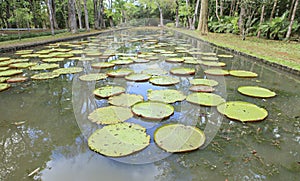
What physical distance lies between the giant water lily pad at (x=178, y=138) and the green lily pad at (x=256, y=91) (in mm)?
1582

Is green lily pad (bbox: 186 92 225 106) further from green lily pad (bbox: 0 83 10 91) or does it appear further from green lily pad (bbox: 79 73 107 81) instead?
green lily pad (bbox: 0 83 10 91)

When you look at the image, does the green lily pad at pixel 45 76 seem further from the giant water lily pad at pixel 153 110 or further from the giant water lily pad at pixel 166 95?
the giant water lily pad at pixel 153 110

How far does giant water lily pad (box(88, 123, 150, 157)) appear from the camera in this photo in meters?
1.83

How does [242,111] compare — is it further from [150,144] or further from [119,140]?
[119,140]

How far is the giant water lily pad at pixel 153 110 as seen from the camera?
244cm

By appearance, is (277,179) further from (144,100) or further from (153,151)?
(144,100)

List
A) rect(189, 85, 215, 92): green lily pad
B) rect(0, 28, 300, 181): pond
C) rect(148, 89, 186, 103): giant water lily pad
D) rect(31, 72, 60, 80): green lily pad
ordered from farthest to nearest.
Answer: rect(31, 72, 60, 80): green lily pad
rect(189, 85, 215, 92): green lily pad
rect(148, 89, 186, 103): giant water lily pad
rect(0, 28, 300, 181): pond

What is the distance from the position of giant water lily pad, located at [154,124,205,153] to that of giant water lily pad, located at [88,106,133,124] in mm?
520

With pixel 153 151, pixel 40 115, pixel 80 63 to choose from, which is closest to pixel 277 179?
pixel 153 151

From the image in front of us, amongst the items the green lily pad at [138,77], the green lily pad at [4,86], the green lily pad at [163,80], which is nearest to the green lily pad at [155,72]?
the green lily pad at [138,77]

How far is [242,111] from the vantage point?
2564 millimetres

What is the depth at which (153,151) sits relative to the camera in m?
1.87

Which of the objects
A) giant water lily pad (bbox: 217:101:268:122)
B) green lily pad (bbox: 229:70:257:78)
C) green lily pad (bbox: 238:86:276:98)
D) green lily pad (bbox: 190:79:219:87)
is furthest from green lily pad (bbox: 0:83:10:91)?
green lily pad (bbox: 229:70:257:78)

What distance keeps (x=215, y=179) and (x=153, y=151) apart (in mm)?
600
